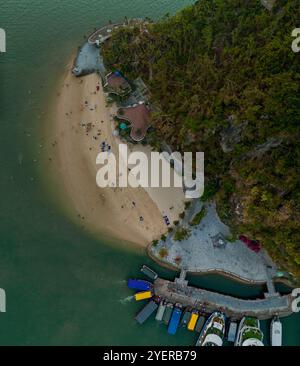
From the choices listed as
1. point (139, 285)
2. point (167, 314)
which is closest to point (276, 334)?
point (167, 314)

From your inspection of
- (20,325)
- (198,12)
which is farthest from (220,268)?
(198,12)

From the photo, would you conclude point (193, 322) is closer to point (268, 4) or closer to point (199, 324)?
point (199, 324)

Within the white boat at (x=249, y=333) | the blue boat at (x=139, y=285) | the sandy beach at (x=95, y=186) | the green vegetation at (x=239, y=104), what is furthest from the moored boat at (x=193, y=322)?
the green vegetation at (x=239, y=104)

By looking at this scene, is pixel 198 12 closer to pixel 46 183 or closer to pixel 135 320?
pixel 46 183

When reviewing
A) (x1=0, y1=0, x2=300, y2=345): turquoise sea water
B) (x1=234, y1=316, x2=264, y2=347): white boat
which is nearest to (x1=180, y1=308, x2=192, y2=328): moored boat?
(x1=0, y1=0, x2=300, y2=345): turquoise sea water

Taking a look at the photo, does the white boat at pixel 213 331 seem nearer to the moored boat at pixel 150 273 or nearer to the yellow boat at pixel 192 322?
the yellow boat at pixel 192 322

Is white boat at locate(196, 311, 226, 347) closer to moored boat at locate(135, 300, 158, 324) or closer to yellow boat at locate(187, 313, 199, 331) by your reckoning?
yellow boat at locate(187, 313, 199, 331)
